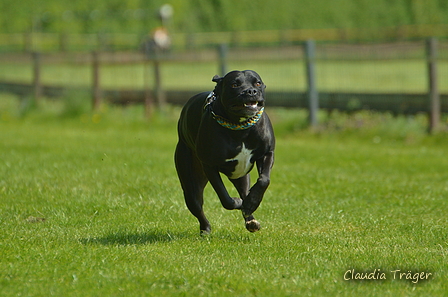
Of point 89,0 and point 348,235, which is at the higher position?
point 89,0

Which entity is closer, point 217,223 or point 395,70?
point 217,223

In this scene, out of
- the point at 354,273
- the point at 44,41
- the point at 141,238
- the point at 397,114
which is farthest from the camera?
the point at 44,41

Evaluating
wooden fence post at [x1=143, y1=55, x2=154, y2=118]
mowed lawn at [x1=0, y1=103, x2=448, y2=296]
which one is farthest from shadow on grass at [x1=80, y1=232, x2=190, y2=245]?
wooden fence post at [x1=143, y1=55, x2=154, y2=118]

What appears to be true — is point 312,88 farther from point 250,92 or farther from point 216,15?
point 216,15

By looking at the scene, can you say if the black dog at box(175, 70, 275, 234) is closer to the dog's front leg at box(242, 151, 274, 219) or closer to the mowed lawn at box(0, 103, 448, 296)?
the dog's front leg at box(242, 151, 274, 219)

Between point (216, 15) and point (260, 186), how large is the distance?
43928 millimetres

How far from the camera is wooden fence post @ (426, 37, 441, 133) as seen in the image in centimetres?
1276

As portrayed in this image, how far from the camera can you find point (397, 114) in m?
13.6

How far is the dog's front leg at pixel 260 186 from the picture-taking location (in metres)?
5.75

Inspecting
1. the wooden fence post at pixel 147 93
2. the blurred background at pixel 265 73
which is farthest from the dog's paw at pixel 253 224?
the wooden fence post at pixel 147 93

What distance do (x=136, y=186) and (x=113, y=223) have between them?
75.3 inches

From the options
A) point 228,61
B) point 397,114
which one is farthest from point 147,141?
point 397,114

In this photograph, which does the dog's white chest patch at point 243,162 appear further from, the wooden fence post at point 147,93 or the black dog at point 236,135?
the wooden fence post at point 147,93

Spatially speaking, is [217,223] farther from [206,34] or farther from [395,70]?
[206,34]
